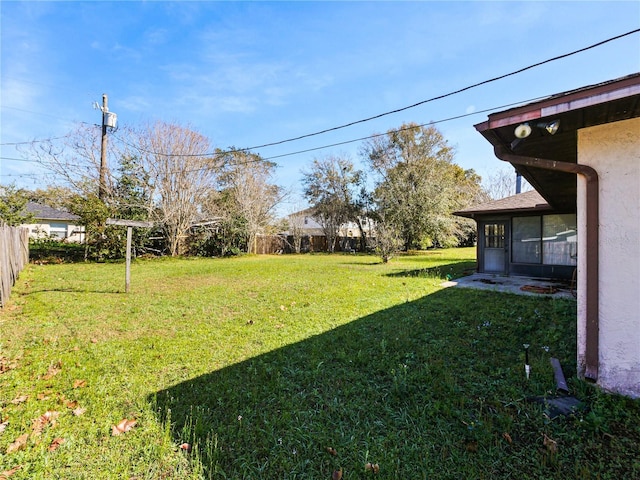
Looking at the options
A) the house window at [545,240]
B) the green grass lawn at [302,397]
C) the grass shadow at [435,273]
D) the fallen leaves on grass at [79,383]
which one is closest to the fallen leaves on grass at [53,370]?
the green grass lawn at [302,397]

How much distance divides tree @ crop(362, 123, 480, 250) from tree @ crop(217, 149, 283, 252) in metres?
8.51

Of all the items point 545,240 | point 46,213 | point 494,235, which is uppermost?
point 46,213

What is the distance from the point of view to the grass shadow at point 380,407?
6.54 ft

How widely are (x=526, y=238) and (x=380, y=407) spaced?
913cm

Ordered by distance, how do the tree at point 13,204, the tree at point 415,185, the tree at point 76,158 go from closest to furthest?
the tree at point 76,158 < the tree at point 13,204 < the tree at point 415,185

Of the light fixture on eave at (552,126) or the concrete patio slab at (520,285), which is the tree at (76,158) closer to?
the concrete patio slab at (520,285)

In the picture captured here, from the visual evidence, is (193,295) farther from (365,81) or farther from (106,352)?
(365,81)

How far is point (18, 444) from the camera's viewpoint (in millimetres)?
2148

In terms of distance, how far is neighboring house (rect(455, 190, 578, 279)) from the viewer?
8.73 m

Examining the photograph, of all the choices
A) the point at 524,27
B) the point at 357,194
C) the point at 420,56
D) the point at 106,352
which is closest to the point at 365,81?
the point at 420,56

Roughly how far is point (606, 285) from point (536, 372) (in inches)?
42.5

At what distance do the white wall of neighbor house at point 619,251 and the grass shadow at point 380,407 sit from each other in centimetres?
58

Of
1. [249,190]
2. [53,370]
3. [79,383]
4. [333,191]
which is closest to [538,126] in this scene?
[79,383]

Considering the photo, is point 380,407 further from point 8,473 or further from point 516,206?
point 516,206
